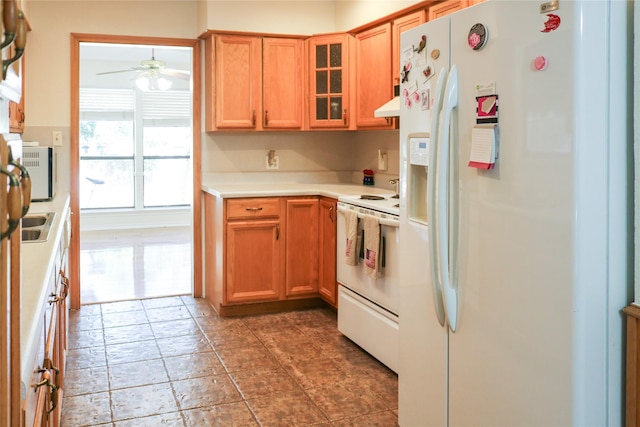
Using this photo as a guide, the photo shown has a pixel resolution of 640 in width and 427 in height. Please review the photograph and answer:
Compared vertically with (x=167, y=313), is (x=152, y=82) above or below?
above

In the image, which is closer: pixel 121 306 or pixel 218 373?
pixel 218 373

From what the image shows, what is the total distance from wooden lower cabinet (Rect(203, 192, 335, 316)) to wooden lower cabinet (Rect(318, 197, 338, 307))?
0.01m

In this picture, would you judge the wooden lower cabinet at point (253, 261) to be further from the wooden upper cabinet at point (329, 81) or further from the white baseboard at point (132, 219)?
the white baseboard at point (132, 219)

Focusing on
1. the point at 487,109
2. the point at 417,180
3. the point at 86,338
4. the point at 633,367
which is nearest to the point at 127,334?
the point at 86,338

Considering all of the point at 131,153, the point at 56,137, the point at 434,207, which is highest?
the point at 131,153

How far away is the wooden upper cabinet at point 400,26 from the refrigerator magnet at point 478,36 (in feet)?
6.25

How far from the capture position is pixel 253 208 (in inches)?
170

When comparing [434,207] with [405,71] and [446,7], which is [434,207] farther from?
[446,7]

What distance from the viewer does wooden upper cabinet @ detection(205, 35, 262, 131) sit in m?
4.53

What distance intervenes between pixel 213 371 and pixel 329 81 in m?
2.37

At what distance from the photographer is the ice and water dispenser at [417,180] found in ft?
7.62

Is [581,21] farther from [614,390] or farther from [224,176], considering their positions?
[224,176]

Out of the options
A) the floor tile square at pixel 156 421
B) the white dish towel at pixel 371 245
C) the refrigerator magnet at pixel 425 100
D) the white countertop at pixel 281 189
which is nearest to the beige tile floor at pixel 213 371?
the floor tile square at pixel 156 421

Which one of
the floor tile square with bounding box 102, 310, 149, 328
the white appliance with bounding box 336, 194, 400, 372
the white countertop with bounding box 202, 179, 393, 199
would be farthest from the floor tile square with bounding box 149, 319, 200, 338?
the white appliance with bounding box 336, 194, 400, 372
